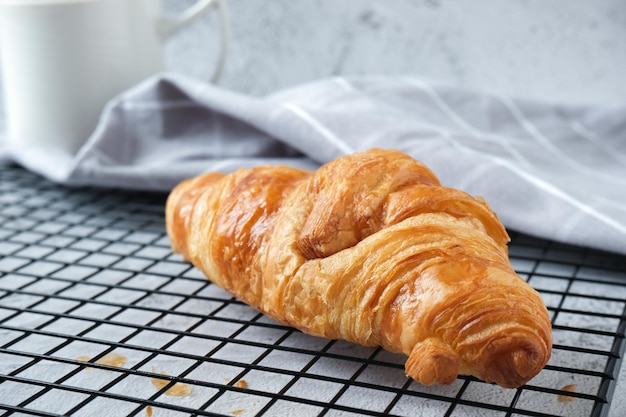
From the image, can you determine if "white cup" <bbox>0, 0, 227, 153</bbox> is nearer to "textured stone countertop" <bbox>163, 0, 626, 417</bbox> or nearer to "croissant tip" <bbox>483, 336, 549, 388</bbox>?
"textured stone countertop" <bbox>163, 0, 626, 417</bbox>

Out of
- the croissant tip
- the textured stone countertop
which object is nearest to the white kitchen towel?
the textured stone countertop

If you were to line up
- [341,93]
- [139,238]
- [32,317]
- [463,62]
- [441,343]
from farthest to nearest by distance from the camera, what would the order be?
[463,62] < [341,93] < [139,238] < [32,317] < [441,343]

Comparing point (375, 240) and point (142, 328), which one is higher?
point (375, 240)

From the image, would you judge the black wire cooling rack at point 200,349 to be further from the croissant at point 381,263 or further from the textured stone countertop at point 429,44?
the textured stone countertop at point 429,44

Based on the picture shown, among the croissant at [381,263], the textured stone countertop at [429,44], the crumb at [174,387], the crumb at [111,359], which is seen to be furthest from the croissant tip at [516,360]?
the textured stone countertop at [429,44]

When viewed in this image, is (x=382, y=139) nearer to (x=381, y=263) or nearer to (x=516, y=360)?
(x=381, y=263)

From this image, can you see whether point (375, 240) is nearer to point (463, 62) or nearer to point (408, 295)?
point (408, 295)

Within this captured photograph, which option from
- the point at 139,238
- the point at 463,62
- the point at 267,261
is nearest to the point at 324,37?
the point at 463,62

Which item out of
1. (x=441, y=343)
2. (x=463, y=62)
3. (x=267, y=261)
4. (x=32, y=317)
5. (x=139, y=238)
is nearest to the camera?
(x=441, y=343)
